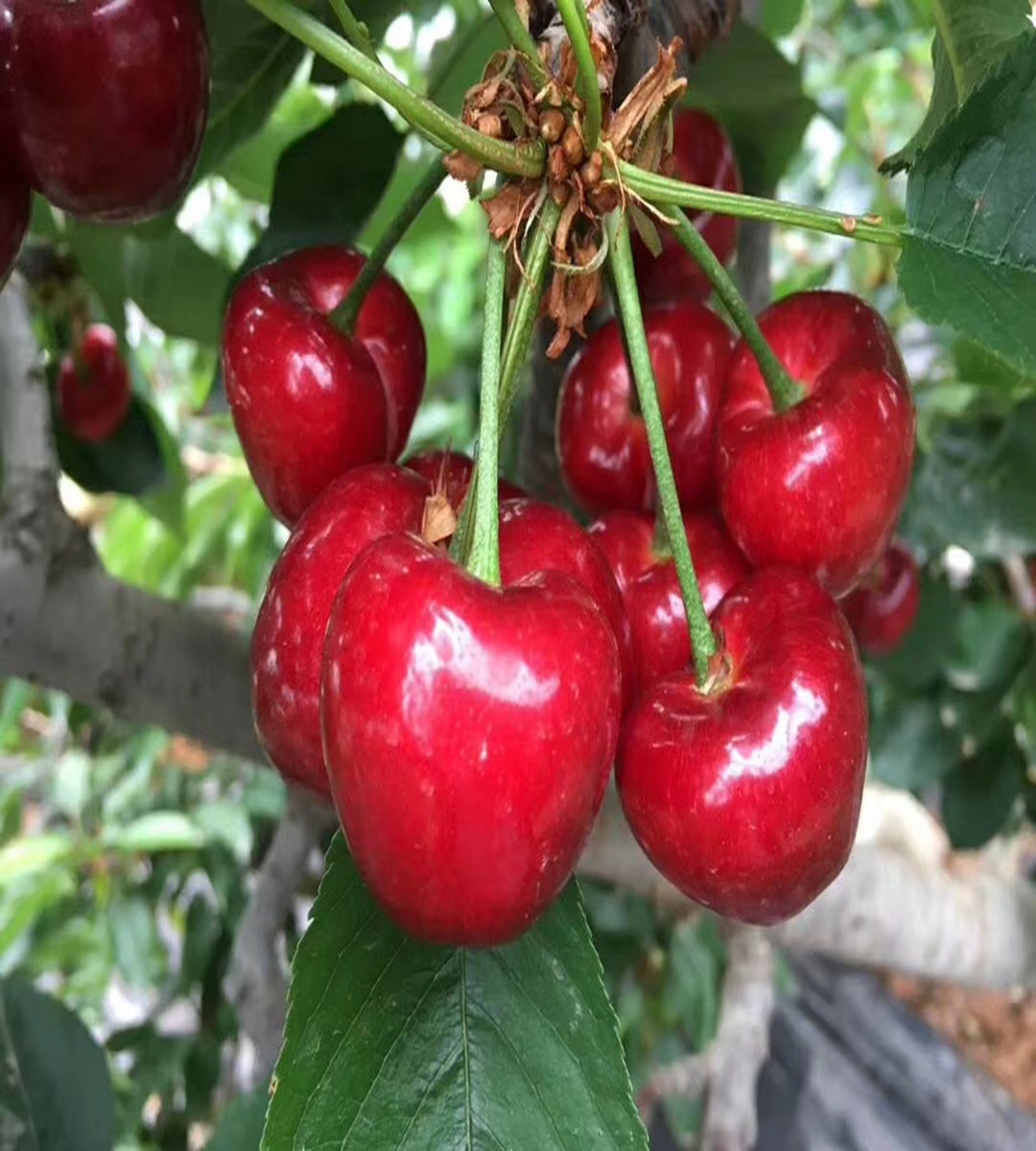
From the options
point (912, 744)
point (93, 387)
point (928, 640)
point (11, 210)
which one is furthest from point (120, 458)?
point (912, 744)

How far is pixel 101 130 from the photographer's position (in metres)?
0.40

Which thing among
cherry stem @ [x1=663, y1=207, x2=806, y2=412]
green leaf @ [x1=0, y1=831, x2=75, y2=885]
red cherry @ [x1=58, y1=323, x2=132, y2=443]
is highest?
cherry stem @ [x1=663, y1=207, x2=806, y2=412]

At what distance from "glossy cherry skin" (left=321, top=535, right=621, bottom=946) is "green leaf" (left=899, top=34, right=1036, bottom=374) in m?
0.17

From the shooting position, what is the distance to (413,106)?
35cm

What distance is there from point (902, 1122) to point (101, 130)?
1862mm

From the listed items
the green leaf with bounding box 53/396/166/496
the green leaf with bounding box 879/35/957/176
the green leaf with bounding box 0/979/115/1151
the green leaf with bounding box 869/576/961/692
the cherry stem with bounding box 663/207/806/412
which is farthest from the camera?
the green leaf with bounding box 869/576/961/692

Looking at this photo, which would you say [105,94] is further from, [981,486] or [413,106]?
[981,486]

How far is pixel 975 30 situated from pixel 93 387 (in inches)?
25.8

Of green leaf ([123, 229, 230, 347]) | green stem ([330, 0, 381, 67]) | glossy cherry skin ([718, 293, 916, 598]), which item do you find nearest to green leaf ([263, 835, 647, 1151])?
glossy cherry skin ([718, 293, 916, 598])

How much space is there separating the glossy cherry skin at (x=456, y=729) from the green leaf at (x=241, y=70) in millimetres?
338

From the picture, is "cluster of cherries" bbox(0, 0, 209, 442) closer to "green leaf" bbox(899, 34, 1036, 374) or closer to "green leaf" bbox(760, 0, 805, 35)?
"green leaf" bbox(899, 34, 1036, 374)

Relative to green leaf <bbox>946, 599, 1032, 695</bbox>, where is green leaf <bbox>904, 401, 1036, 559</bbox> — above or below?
above

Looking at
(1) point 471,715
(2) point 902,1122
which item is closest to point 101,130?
(1) point 471,715

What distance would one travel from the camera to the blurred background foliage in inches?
25.8
